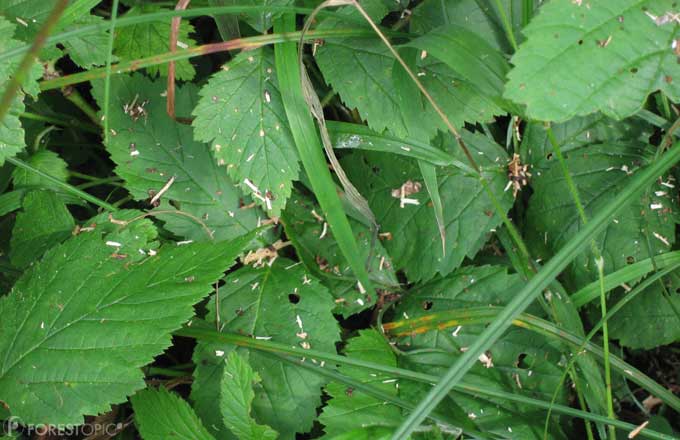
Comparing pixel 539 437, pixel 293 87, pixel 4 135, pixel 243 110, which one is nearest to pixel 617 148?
pixel 539 437

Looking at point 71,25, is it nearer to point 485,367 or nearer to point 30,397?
point 30,397

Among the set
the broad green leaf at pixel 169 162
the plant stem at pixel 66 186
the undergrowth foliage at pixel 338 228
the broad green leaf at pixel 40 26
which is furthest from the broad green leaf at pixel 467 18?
the plant stem at pixel 66 186

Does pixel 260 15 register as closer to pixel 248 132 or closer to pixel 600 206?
pixel 248 132

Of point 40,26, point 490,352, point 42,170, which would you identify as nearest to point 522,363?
point 490,352

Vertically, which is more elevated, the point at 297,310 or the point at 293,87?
the point at 293,87

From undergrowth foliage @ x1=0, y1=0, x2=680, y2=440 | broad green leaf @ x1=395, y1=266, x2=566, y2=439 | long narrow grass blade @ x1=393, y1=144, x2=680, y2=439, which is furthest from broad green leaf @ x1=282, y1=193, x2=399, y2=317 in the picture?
long narrow grass blade @ x1=393, y1=144, x2=680, y2=439

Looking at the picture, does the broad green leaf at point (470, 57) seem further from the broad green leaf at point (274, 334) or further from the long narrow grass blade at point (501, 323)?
the broad green leaf at point (274, 334)
